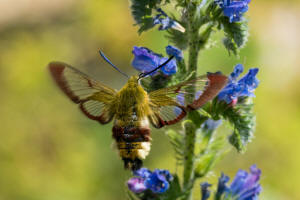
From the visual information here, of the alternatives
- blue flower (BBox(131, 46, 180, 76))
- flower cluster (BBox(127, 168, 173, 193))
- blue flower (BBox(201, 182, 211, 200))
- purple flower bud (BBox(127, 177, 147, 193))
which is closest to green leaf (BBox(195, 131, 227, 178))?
blue flower (BBox(201, 182, 211, 200))

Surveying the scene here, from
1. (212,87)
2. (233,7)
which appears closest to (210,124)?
(212,87)

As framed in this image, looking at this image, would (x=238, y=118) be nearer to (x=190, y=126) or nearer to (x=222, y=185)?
(x=190, y=126)

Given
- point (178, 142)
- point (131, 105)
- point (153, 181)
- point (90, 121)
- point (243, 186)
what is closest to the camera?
point (131, 105)

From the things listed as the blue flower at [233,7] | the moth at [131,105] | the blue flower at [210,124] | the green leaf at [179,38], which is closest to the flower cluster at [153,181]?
the moth at [131,105]

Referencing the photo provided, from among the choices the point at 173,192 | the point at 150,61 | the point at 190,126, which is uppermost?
the point at 150,61

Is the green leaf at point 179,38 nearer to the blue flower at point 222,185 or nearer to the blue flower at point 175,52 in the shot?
the blue flower at point 175,52

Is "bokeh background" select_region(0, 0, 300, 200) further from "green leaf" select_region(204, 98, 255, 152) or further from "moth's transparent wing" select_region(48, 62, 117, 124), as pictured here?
"moth's transparent wing" select_region(48, 62, 117, 124)

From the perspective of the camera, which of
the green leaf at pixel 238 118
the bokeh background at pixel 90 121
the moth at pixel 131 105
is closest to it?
the moth at pixel 131 105

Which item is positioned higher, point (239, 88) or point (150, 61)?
point (150, 61)
